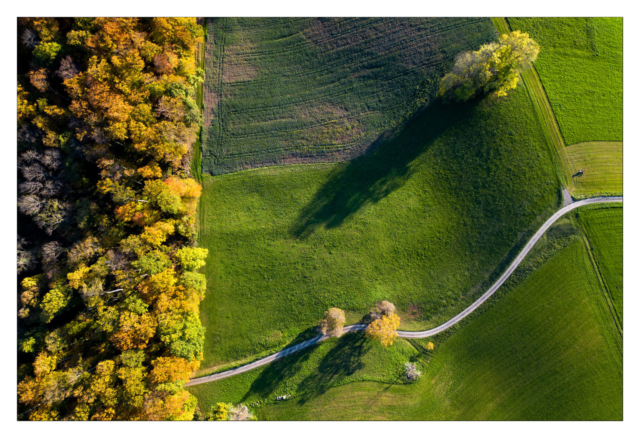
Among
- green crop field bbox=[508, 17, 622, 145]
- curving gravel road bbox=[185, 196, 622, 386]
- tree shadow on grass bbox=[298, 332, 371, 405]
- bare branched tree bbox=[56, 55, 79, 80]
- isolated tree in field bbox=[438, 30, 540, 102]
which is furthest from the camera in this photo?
green crop field bbox=[508, 17, 622, 145]

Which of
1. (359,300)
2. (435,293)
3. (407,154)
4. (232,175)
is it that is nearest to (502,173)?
(407,154)

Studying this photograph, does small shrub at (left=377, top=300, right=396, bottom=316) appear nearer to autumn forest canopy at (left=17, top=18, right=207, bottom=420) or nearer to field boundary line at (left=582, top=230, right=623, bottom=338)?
autumn forest canopy at (left=17, top=18, right=207, bottom=420)

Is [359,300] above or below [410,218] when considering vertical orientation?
below

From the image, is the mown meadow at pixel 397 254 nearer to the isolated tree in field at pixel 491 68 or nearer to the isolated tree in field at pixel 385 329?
the isolated tree in field at pixel 491 68

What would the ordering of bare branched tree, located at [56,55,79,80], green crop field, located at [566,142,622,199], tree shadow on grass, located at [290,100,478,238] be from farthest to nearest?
tree shadow on grass, located at [290,100,478,238] < green crop field, located at [566,142,622,199] < bare branched tree, located at [56,55,79,80]

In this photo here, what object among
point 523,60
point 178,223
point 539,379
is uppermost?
point 523,60

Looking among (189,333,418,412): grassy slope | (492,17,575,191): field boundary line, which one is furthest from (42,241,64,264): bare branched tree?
(492,17,575,191): field boundary line

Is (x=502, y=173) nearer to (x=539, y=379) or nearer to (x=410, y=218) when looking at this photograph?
(x=410, y=218)
